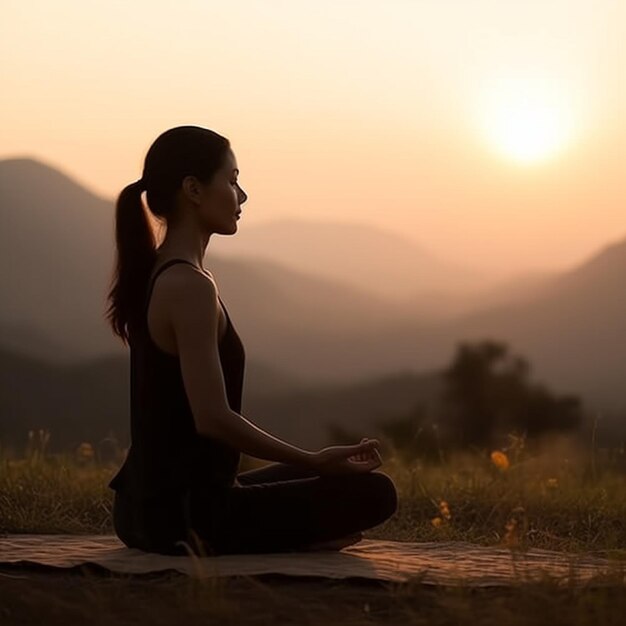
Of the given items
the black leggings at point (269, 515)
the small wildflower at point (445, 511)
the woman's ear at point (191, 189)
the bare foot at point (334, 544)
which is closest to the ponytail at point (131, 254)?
the woman's ear at point (191, 189)

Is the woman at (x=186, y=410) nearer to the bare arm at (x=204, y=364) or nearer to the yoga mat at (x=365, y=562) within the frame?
the bare arm at (x=204, y=364)

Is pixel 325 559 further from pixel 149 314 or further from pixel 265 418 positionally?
pixel 265 418

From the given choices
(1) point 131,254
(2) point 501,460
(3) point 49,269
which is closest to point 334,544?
(1) point 131,254

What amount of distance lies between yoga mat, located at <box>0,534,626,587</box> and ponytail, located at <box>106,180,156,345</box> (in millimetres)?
853

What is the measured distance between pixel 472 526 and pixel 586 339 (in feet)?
83.0

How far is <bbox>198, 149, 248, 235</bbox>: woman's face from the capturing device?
184 inches

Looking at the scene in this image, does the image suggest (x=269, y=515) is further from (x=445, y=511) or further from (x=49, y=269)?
(x=49, y=269)

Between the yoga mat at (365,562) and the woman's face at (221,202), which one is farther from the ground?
the woman's face at (221,202)

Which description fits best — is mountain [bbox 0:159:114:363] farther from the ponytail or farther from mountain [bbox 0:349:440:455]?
the ponytail

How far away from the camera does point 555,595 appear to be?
3869 mm

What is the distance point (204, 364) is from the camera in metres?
4.44

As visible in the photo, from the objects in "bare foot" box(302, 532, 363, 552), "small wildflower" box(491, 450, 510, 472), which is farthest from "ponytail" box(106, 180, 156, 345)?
"small wildflower" box(491, 450, 510, 472)

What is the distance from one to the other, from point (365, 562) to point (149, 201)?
1455 millimetres

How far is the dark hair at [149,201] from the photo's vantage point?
183 inches
